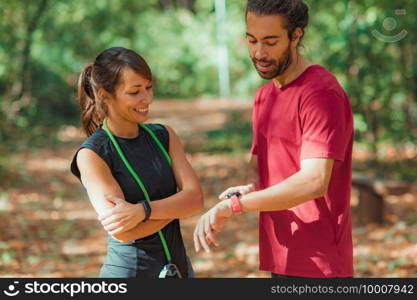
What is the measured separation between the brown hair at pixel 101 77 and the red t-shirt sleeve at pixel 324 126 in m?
0.73

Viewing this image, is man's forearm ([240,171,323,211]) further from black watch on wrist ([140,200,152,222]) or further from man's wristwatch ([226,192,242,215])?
black watch on wrist ([140,200,152,222])

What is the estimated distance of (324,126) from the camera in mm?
2441

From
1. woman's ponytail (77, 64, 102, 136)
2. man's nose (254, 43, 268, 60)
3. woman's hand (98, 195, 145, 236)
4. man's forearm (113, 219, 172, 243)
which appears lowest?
man's forearm (113, 219, 172, 243)

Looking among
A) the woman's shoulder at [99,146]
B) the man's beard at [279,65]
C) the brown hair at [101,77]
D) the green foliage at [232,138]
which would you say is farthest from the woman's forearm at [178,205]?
the green foliage at [232,138]

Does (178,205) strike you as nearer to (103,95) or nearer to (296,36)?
(103,95)

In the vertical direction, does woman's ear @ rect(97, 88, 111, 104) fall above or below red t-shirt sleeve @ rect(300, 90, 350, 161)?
above

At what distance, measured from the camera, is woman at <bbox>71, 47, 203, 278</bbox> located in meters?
2.57

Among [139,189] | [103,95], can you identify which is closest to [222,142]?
[103,95]

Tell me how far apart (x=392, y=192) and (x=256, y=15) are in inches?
217

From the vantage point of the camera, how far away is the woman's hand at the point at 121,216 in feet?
8.22

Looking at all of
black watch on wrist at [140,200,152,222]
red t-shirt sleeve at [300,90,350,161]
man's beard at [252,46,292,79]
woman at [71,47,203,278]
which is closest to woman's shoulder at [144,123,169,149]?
woman at [71,47,203,278]

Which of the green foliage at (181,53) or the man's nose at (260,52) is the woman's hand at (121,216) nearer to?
the man's nose at (260,52)

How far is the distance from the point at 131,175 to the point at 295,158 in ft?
2.23

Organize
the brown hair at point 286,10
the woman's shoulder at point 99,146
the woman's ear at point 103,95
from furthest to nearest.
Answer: the woman's ear at point 103,95 → the woman's shoulder at point 99,146 → the brown hair at point 286,10
